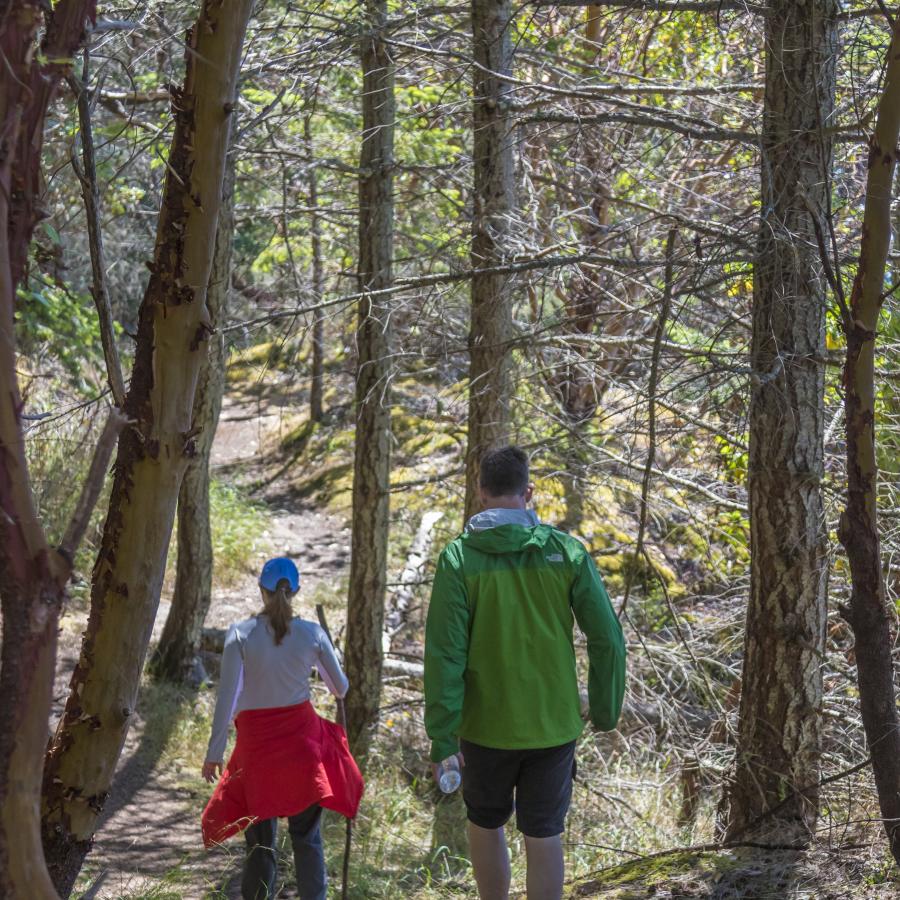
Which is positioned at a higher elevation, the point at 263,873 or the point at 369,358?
the point at 369,358

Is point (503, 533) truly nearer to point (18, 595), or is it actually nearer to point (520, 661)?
point (520, 661)

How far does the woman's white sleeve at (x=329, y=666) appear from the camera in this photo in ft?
15.8

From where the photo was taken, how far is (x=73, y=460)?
11.7 m

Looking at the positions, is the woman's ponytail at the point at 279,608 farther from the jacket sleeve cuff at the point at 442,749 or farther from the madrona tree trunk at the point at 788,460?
the madrona tree trunk at the point at 788,460

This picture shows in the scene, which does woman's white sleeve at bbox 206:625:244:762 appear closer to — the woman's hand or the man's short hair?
the woman's hand

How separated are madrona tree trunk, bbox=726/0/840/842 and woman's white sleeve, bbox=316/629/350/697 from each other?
2.00 metres

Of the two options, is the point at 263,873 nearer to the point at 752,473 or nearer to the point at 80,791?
the point at 80,791

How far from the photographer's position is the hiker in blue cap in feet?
15.2

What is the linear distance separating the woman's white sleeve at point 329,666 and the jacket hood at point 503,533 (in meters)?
1.18

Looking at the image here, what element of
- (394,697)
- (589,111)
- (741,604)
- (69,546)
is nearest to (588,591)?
(69,546)

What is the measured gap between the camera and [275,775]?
4621mm

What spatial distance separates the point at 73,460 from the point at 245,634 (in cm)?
771

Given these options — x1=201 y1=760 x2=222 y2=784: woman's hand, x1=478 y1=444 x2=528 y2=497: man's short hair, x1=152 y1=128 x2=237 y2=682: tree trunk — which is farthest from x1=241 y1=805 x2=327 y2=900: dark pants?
x1=152 y1=128 x2=237 y2=682: tree trunk

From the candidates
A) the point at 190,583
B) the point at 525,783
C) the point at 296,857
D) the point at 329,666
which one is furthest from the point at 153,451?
the point at 190,583
